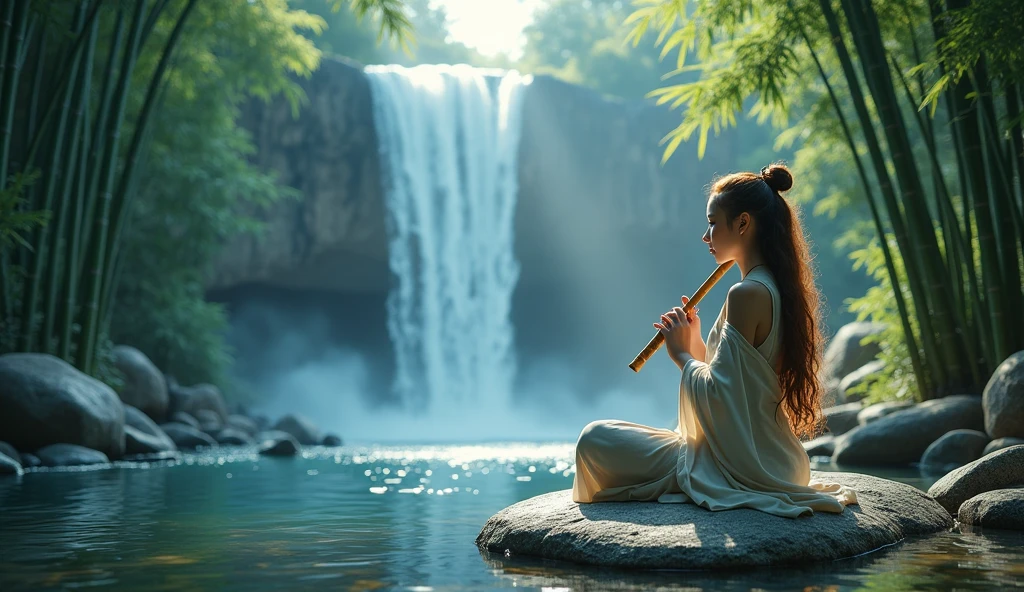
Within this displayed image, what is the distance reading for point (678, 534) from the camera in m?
3.17

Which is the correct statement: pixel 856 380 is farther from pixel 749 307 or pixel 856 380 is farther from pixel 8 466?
pixel 749 307

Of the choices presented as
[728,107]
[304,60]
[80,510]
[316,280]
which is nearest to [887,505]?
[80,510]

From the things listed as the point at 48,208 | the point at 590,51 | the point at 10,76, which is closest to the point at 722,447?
the point at 10,76

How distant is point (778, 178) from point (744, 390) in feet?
2.50

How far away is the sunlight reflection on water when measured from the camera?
9.70ft

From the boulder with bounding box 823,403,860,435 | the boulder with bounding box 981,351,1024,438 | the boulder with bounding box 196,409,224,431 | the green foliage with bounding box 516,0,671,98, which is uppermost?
the green foliage with bounding box 516,0,671,98

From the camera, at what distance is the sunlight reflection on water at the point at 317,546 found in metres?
2.96

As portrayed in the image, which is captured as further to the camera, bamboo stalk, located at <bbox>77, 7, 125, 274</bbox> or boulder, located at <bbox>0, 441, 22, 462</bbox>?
bamboo stalk, located at <bbox>77, 7, 125, 274</bbox>

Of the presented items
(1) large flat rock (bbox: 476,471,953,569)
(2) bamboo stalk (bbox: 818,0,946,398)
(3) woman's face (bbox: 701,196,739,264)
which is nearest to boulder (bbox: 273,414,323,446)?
(2) bamboo stalk (bbox: 818,0,946,398)

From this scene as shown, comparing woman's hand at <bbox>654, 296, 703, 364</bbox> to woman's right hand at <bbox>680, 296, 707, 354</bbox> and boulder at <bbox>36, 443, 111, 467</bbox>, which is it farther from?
boulder at <bbox>36, 443, 111, 467</bbox>

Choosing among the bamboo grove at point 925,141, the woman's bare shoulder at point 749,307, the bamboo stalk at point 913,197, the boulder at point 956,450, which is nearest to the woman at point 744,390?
the woman's bare shoulder at point 749,307

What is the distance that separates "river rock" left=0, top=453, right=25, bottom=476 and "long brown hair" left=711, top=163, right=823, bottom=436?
6.49 meters

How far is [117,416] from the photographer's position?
976cm

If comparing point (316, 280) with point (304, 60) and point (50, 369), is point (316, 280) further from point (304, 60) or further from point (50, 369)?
point (50, 369)
